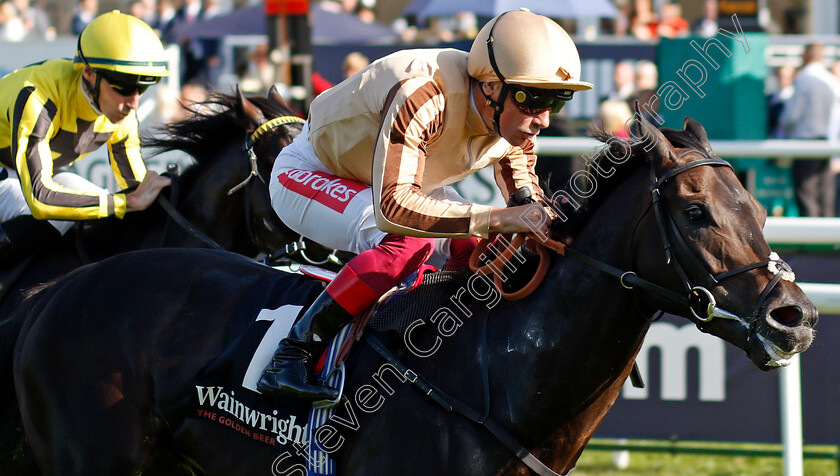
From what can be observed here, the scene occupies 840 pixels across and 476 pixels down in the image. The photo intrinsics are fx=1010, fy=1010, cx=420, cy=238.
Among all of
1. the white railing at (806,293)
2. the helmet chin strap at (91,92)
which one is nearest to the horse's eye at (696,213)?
the white railing at (806,293)

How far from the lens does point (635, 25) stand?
44.0 ft

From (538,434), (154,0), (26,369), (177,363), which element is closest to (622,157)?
(538,434)

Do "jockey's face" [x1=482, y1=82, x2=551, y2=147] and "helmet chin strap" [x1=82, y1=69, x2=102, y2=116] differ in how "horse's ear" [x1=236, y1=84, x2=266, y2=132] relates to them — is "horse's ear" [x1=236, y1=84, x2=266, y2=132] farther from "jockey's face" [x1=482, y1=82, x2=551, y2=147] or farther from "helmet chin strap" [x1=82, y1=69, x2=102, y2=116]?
"jockey's face" [x1=482, y1=82, x2=551, y2=147]

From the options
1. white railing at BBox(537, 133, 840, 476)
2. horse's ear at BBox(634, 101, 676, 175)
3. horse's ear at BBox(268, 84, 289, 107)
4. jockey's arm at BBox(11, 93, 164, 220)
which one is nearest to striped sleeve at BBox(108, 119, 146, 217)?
jockey's arm at BBox(11, 93, 164, 220)

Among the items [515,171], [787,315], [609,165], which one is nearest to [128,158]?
[515,171]

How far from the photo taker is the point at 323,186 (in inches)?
139

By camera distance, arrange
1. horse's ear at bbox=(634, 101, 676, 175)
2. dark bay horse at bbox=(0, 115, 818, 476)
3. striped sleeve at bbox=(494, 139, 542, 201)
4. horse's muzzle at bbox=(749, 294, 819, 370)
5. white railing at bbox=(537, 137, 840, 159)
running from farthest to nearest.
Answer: white railing at bbox=(537, 137, 840, 159) < striped sleeve at bbox=(494, 139, 542, 201) < horse's ear at bbox=(634, 101, 676, 175) < dark bay horse at bbox=(0, 115, 818, 476) < horse's muzzle at bbox=(749, 294, 819, 370)

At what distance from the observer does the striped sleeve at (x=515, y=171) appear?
152 inches

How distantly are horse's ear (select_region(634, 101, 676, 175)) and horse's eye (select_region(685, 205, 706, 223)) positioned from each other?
0.17 metres

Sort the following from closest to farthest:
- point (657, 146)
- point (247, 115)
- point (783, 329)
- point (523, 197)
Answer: point (783, 329)
point (657, 146)
point (523, 197)
point (247, 115)

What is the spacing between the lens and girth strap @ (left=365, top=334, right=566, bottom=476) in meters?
3.08

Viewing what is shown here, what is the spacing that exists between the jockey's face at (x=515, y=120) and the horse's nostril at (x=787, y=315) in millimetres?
936

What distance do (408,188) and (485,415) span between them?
0.74 meters

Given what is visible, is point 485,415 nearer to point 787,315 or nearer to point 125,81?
point 787,315
